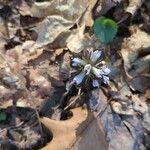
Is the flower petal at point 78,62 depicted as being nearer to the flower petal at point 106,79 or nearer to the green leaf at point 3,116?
the flower petal at point 106,79

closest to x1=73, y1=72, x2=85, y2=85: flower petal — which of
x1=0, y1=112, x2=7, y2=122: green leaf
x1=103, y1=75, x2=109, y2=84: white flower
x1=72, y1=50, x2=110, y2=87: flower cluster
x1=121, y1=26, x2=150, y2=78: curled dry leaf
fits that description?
x1=72, y1=50, x2=110, y2=87: flower cluster

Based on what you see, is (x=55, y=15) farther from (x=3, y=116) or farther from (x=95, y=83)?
(x=3, y=116)

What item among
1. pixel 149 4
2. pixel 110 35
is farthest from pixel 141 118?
pixel 149 4

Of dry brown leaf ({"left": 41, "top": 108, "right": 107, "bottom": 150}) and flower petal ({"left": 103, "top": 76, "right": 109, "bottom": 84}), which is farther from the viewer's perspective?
flower petal ({"left": 103, "top": 76, "right": 109, "bottom": 84})

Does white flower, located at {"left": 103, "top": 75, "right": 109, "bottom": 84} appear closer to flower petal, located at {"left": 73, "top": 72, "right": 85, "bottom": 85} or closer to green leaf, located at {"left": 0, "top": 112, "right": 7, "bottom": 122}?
flower petal, located at {"left": 73, "top": 72, "right": 85, "bottom": 85}

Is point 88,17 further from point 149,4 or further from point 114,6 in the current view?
point 149,4

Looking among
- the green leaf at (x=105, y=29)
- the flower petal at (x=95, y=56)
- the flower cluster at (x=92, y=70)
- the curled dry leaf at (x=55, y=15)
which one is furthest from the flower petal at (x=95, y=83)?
the curled dry leaf at (x=55, y=15)

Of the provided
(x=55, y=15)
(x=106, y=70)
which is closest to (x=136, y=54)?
(x=106, y=70)
